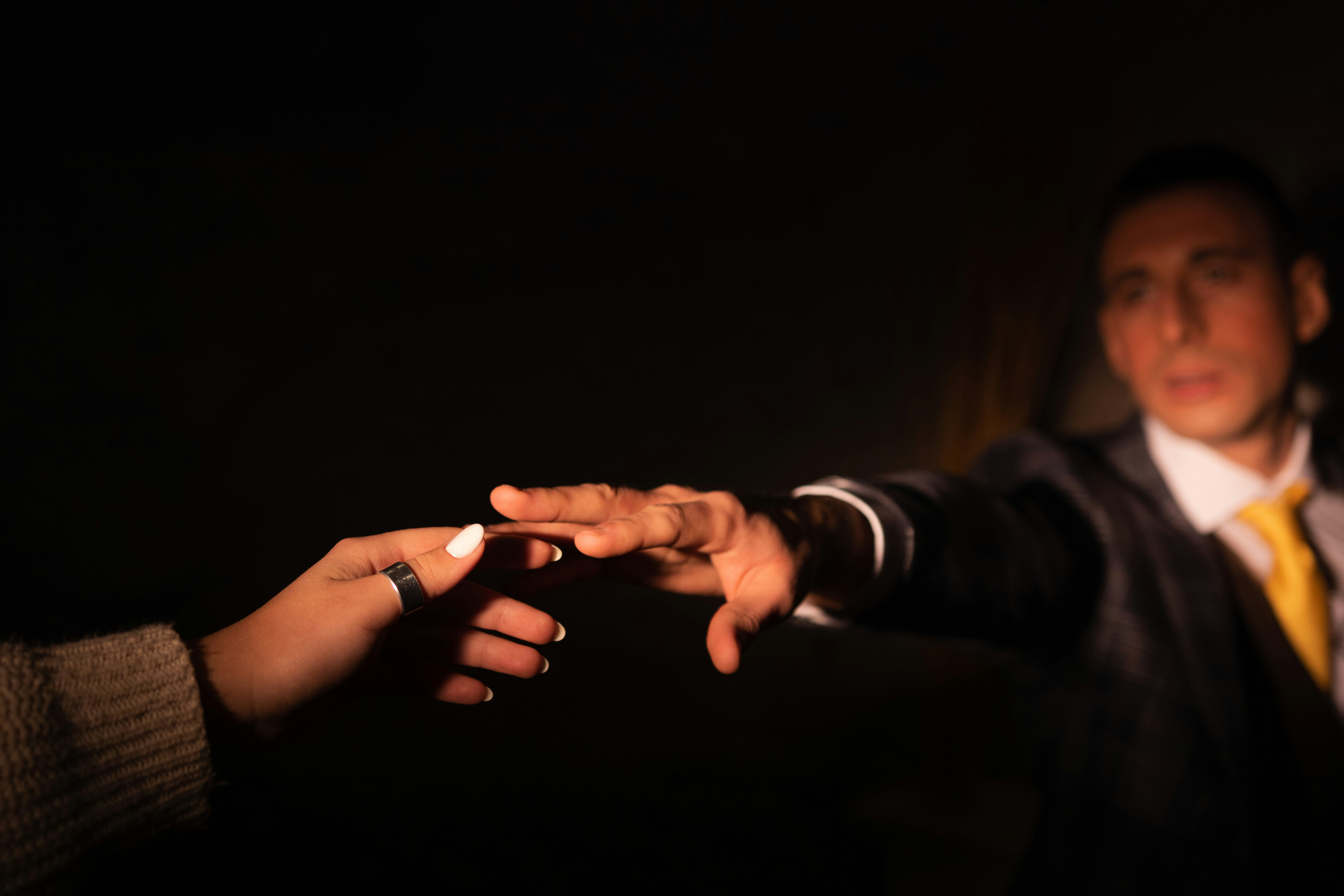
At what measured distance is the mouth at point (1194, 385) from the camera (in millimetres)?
991

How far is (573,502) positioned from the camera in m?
0.48

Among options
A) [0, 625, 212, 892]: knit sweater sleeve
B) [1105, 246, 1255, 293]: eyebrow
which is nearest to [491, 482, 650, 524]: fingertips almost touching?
[0, 625, 212, 892]: knit sweater sleeve

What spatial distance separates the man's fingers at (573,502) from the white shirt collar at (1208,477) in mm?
934

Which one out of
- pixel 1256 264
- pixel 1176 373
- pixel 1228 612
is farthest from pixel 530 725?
pixel 1256 264

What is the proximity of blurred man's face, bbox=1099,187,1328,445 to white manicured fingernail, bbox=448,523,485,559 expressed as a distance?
111 centimetres

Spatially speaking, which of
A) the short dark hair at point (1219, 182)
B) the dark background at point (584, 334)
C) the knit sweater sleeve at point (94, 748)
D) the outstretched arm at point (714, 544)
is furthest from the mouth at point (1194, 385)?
the knit sweater sleeve at point (94, 748)

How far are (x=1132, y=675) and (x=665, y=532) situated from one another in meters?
0.82

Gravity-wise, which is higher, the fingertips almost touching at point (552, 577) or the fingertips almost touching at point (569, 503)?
the fingertips almost touching at point (569, 503)

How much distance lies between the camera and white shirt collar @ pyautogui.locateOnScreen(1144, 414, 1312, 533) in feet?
3.15

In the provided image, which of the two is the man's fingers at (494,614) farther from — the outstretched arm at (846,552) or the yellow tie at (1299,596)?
the yellow tie at (1299,596)

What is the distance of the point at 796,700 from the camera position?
1.43 metres

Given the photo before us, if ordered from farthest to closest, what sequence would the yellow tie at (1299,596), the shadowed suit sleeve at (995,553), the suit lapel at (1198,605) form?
the yellow tie at (1299,596) < the suit lapel at (1198,605) < the shadowed suit sleeve at (995,553)

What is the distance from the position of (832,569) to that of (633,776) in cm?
73

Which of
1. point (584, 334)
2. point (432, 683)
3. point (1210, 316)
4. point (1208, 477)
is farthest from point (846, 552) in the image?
point (1210, 316)
